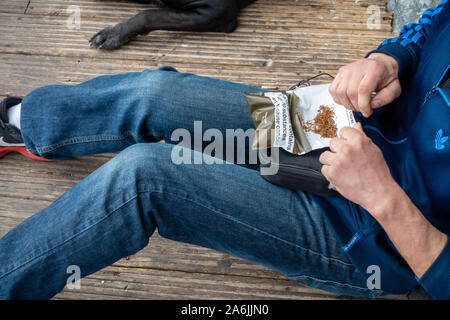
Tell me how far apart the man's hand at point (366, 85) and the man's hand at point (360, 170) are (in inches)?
5.3

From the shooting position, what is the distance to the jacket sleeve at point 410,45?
1.00 m

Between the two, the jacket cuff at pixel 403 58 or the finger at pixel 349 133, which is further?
the jacket cuff at pixel 403 58

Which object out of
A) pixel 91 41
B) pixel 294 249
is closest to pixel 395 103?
pixel 294 249

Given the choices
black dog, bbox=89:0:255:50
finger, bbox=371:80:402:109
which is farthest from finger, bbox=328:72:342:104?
black dog, bbox=89:0:255:50

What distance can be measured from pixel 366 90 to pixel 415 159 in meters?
0.21

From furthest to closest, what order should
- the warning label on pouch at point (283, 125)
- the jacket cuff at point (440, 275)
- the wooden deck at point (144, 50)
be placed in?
the wooden deck at point (144, 50)
the warning label on pouch at point (283, 125)
the jacket cuff at point (440, 275)

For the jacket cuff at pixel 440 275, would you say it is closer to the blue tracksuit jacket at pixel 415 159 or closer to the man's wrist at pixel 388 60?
the blue tracksuit jacket at pixel 415 159

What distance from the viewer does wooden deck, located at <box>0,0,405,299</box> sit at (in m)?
1.48

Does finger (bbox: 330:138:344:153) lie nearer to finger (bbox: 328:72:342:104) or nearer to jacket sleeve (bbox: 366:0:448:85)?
finger (bbox: 328:72:342:104)

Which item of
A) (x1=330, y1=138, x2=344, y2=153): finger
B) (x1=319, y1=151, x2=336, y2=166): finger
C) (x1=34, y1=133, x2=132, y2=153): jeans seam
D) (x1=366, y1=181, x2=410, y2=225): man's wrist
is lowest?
(x1=34, y1=133, x2=132, y2=153): jeans seam

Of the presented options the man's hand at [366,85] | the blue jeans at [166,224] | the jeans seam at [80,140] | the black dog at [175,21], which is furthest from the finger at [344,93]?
the black dog at [175,21]

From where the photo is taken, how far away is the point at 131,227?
887mm

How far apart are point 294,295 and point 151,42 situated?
4.55 ft

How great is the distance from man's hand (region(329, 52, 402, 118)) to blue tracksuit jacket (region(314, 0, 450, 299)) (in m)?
0.06
